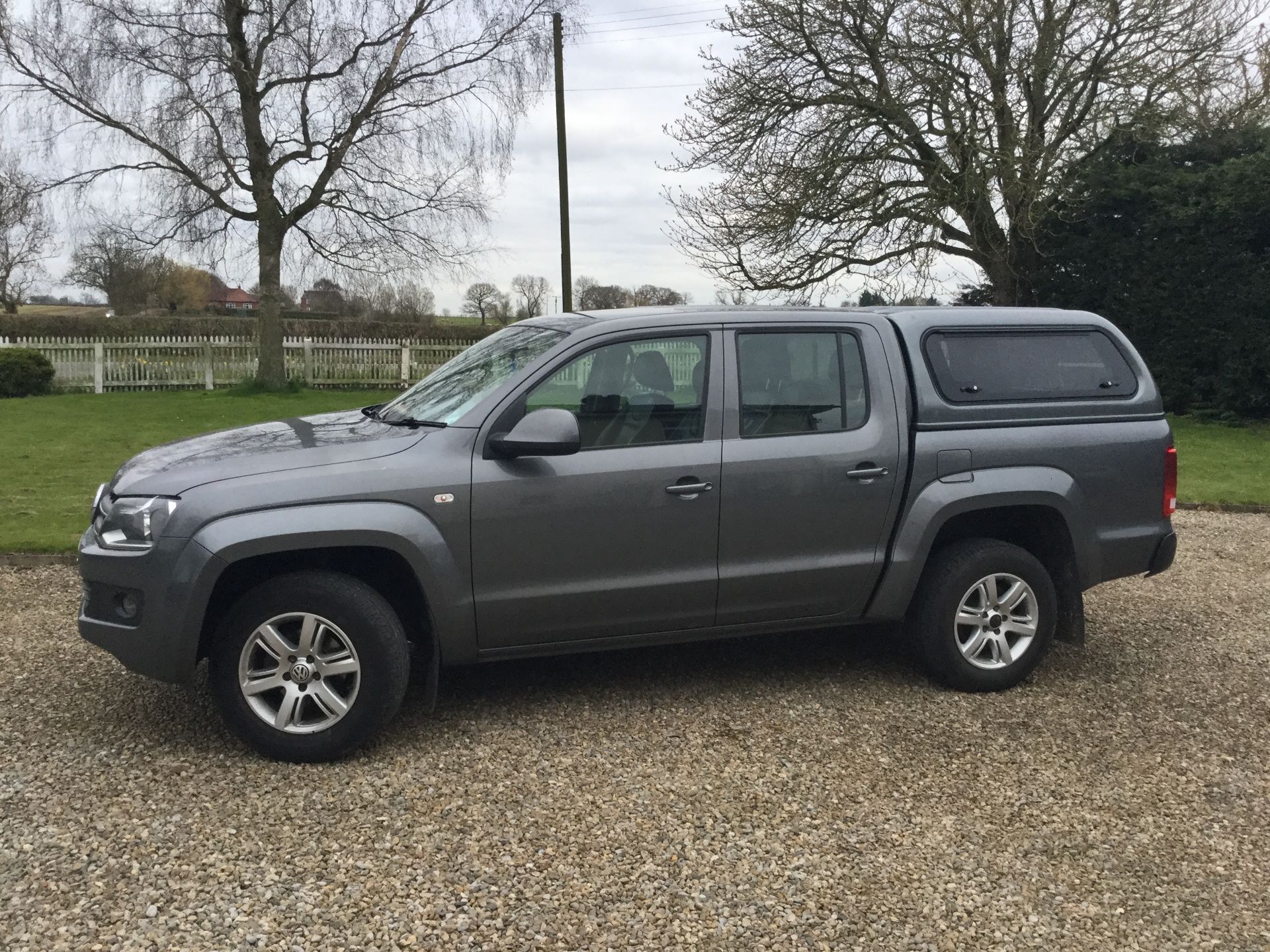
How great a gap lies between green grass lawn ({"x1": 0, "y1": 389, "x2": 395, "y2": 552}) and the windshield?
398cm

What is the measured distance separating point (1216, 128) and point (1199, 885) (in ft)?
53.2

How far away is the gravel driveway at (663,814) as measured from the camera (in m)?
3.00

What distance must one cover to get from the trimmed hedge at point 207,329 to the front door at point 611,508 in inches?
873

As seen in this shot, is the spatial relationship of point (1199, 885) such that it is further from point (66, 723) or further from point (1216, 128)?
point (1216, 128)

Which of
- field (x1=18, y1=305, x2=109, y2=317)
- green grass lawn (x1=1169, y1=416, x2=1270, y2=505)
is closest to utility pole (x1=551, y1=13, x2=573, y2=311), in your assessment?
green grass lawn (x1=1169, y1=416, x2=1270, y2=505)

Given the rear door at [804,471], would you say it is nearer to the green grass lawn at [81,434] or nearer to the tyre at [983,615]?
the tyre at [983,615]

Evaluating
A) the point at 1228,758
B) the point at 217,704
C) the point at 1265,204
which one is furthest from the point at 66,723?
the point at 1265,204

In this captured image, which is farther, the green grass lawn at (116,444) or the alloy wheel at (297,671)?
the green grass lawn at (116,444)

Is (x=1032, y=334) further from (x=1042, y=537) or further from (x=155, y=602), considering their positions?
(x=155, y=602)

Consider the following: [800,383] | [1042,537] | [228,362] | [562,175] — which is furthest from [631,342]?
[228,362]

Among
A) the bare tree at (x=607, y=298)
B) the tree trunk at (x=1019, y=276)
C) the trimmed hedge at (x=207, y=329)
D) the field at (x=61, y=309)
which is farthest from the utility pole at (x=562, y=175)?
→ the field at (x=61, y=309)

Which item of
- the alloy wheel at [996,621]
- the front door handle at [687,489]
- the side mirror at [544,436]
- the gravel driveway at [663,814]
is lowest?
the gravel driveway at [663,814]

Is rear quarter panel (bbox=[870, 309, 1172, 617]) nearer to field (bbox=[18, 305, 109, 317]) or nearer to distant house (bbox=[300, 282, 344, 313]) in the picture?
distant house (bbox=[300, 282, 344, 313])

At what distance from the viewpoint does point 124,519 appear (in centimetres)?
390
